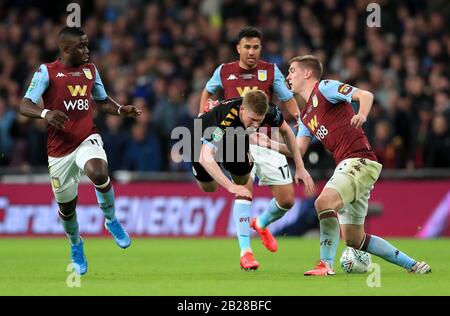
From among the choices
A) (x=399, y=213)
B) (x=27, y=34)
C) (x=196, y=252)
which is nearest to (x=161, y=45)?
(x=27, y=34)

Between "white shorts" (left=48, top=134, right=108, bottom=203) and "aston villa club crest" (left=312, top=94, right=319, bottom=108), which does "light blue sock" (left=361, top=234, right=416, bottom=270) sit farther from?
"white shorts" (left=48, top=134, right=108, bottom=203)

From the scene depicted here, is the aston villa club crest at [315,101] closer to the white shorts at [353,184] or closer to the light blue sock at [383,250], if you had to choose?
the white shorts at [353,184]

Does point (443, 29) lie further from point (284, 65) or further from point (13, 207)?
point (13, 207)

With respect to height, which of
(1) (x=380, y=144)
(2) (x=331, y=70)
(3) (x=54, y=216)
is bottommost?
(3) (x=54, y=216)

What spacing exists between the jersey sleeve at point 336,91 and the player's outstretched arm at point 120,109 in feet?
7.36

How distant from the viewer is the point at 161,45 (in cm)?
2298

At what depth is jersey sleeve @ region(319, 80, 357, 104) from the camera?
1083 cm

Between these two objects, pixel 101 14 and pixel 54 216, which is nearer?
pixel 54 216

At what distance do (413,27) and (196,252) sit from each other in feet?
27.2

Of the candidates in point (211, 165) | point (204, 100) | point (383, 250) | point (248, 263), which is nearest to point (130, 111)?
point (211, 165)

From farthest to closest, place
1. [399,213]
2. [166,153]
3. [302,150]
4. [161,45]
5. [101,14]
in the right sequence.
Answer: [101,14]
[161,45]
[166,153]
[399,213]
[302,150]

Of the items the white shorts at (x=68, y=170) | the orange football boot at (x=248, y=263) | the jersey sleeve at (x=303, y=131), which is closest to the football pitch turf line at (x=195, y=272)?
the orange football boot at (x=248, y=263)

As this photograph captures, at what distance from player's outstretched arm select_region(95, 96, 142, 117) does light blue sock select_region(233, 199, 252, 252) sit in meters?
1.56

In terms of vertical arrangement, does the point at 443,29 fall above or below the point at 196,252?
above
